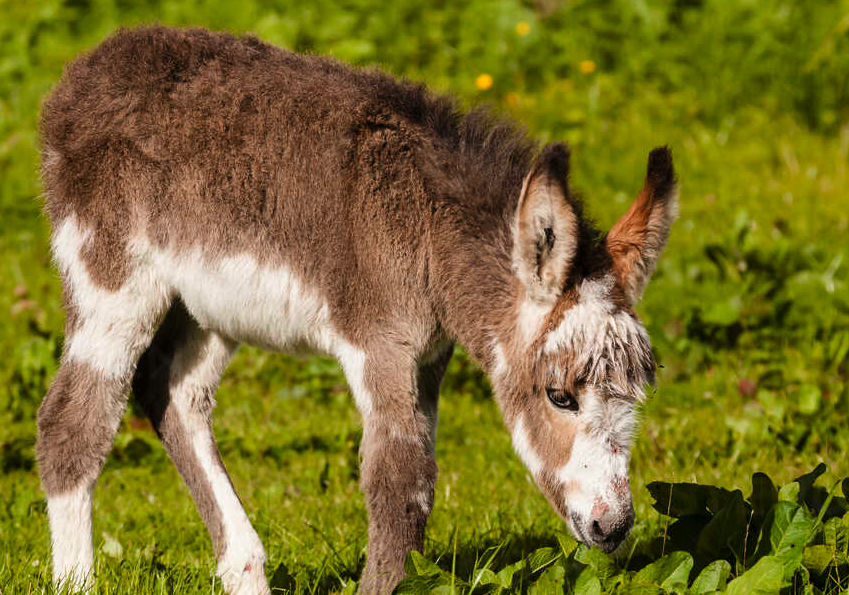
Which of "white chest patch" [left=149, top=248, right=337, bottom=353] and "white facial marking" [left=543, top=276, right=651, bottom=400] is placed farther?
→ "white chest patch" [left=149, top=248, right=337, bottom=353]

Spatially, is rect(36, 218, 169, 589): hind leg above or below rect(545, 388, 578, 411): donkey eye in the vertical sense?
below

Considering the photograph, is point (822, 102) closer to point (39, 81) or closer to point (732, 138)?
point (732, 138)

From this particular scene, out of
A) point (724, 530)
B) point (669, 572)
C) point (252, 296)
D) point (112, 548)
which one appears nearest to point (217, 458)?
point (112, 548)

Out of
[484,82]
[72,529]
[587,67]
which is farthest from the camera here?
[587,67]

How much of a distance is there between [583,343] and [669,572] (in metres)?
0.78

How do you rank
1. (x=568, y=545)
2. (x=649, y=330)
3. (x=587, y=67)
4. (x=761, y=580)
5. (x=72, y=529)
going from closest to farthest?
1. (x=761, y=580)
2. (x=568, y=545)
3. (x=72, y=529)
4. (x=649, y=330)
5. (x=587, y=67)

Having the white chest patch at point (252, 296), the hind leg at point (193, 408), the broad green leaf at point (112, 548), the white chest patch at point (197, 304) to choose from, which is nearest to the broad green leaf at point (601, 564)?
the white chest patch at point (197, 304)

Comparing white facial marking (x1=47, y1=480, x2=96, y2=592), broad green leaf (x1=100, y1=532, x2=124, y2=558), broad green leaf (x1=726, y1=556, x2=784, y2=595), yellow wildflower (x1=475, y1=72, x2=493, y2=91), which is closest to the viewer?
broad green leaf (x1=726, y1=556, x2=784, y2=595)

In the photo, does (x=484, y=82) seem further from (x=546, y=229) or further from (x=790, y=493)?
(x=790, y=493)

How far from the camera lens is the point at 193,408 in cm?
479

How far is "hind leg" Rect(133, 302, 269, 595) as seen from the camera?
454cm

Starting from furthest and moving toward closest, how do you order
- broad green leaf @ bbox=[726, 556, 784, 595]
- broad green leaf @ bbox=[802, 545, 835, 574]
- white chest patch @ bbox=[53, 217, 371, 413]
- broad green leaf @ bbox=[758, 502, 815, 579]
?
white chest patch @ bbox=[53, 217, 371, 413], broad green leaf @ bbox=[802, 545, 835, 574], broad green leaf @ bbox=[758, 502, 815, 579], broad green leaf @ bbox=[726, 556, 784, 595]

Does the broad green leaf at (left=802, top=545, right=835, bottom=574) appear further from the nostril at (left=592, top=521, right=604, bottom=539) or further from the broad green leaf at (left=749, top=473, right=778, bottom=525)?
the nostril at (left=592, top=521, right=604, bottom=539)

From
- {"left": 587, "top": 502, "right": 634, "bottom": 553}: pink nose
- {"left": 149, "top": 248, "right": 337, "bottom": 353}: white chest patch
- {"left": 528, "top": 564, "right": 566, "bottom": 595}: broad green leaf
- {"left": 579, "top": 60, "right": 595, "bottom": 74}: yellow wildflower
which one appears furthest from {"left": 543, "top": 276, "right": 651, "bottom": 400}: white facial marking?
{"left": 579, "top": 60, "right": 595, "bottom": 74}: yellow wildflower
